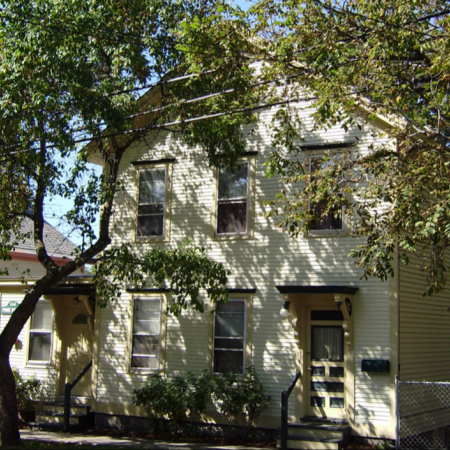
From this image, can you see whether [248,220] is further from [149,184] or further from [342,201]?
[342,201]

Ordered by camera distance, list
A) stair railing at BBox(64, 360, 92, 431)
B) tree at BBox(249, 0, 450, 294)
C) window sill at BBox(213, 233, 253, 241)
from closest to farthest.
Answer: tree at BBox(249, 0, 450, 294), window sill at BBox(213, 233, 253, 241), stair railing at BBox(64, 360, 92, 431)

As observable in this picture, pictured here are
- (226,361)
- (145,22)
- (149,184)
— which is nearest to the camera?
(145,22)

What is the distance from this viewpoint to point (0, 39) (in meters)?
13.3

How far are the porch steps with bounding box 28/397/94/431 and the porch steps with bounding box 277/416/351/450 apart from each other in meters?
5.42

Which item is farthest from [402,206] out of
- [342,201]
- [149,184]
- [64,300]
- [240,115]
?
[64,300]

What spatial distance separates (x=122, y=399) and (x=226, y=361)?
298 centimetres

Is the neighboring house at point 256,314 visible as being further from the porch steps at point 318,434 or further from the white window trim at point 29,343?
the porch steps at point 318,434

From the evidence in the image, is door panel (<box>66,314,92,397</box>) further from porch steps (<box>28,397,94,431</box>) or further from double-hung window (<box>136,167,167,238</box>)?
double-hung window (<box>136,167,167,238</box>)

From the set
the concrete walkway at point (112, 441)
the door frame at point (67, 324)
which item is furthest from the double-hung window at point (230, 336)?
the door frame at point (67, 324)

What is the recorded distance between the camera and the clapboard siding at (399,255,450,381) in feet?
47.2

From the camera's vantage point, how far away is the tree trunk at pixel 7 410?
43.3 ft

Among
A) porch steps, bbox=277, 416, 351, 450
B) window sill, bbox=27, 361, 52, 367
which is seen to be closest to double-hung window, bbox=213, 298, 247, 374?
porch steps, bbox=277, 416, 351, 450

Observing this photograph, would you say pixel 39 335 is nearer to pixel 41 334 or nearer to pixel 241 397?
pixel 41 334

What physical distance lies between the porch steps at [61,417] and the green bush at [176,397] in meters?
1.79
